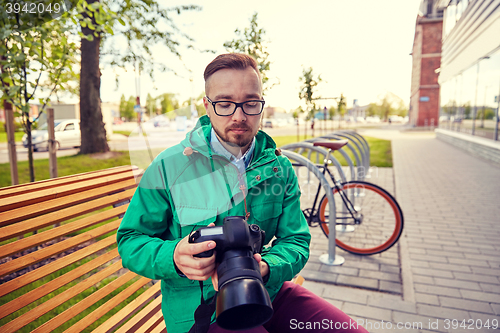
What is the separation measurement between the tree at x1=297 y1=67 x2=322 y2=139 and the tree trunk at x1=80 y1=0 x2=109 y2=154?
24.9 feet

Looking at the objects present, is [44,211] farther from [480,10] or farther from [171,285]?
[480,10]

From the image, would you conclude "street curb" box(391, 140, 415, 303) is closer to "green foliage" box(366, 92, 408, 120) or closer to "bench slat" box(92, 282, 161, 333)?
"bench slat" box(92, 282, 161, 333)

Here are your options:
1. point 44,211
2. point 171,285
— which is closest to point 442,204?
point 171,285

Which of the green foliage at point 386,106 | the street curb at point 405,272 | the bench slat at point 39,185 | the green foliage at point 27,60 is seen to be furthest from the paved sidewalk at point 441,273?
the green foliage at point 386,106

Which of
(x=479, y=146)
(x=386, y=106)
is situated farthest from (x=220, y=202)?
(x=386, y=106)

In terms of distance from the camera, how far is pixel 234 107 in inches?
61.6

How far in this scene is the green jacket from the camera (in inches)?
55.6

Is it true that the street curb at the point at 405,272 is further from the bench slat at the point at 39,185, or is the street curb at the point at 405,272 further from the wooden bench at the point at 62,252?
the bench slat at the point at 39,185

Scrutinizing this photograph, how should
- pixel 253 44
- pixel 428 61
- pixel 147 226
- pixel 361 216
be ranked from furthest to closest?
pixel 428 61
pixel 253 44
pixel 361 216
pixel 147 226

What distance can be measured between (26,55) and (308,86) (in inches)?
432

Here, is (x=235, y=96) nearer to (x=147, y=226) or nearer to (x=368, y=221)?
(x=147, y=226)

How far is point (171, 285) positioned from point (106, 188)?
0.95m

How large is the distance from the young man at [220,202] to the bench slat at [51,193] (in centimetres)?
55

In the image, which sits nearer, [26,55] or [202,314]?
[202,314]
